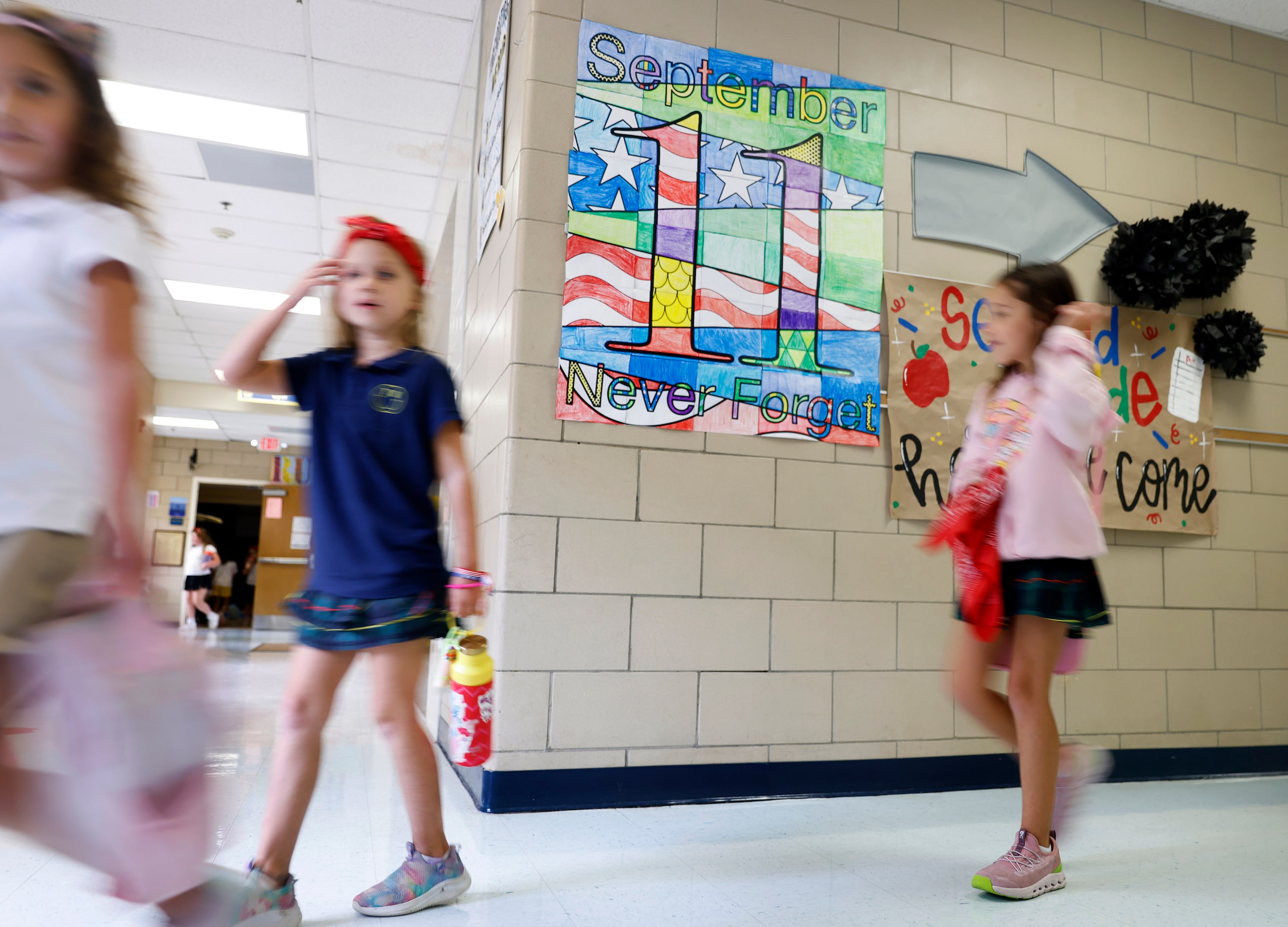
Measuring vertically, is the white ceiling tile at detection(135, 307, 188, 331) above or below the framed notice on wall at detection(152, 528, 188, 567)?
above

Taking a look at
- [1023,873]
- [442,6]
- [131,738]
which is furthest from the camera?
[442,6]

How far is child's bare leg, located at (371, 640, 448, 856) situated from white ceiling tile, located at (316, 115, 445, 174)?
3.68 meters

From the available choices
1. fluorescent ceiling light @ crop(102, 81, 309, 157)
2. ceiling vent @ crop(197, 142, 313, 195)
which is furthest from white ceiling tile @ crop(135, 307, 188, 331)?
fluorescent ceiling light @ crop(102, 81, 309, 157)

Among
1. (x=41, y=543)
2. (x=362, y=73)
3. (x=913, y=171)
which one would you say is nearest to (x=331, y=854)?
(x=41, y=543)

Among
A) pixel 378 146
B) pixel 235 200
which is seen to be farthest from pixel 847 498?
pixel 235 200

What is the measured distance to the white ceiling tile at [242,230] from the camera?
5.52 metres

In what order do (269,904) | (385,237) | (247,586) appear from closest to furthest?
(269,904), (385,237), (247,586)

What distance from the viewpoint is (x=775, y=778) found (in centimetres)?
247

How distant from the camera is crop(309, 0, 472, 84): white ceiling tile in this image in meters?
3.48

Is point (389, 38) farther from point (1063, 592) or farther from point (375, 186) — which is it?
point (1063, 592)

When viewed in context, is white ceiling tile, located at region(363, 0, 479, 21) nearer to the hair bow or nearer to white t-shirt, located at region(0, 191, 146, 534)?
the hair bow

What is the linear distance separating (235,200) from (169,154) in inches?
22.3

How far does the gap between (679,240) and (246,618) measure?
1290 centimetres

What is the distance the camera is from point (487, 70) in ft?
10.7
